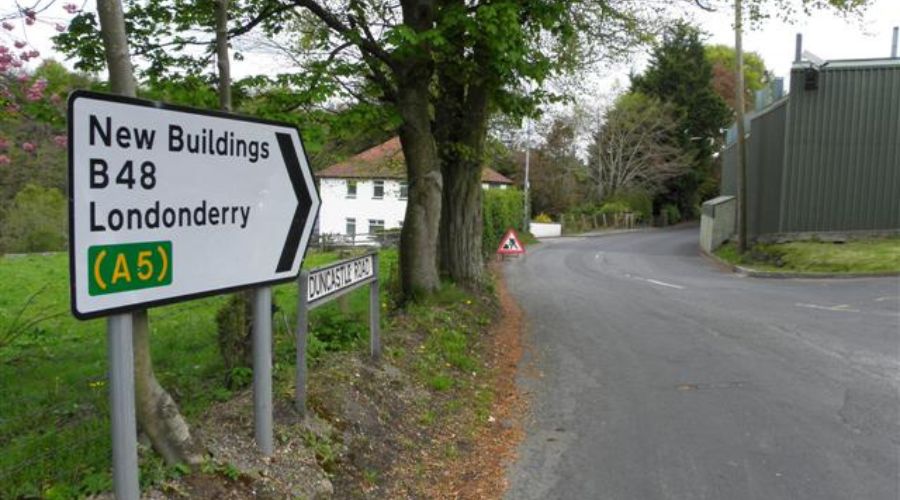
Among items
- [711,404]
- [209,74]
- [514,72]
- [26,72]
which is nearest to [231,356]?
[711,404]

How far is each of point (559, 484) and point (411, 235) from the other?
6.58 m

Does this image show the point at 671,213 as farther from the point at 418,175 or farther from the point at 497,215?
the point at 418,175

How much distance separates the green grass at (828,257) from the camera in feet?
64.5

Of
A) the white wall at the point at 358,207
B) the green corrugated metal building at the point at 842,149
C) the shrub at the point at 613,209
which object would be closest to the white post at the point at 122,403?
the green corrugated metal building at the point at 842,149

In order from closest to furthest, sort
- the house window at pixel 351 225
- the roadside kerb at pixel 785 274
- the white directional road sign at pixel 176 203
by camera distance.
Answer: the white directional road sign at pixel 176 203 < the roadside kerb at pixel 785 274 < the house window at pixel 351 225

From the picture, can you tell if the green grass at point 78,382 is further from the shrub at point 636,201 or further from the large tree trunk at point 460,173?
the shrub at point 636,201

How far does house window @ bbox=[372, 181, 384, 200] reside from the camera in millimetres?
55737

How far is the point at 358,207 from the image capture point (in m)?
57.7

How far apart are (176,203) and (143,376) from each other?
0.96m

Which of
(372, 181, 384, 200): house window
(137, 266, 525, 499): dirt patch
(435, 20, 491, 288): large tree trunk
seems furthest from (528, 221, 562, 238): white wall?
(137, 266, 525, 499): dirt patch

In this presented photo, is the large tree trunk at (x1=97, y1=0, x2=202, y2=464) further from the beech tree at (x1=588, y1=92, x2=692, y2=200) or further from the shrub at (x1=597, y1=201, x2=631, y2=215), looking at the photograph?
the shrub at (x1=597, y1=201, x2=631, y2=215)

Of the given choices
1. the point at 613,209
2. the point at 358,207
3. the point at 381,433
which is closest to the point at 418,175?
the point at 381,433

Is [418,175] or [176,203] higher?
[418,175]

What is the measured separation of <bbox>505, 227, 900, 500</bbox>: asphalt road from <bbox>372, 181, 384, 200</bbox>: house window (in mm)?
41214
